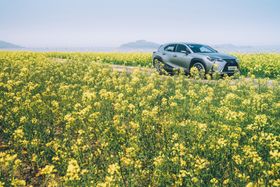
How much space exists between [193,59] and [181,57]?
0.93 m

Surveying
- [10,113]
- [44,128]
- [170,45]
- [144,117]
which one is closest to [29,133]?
[44,128]

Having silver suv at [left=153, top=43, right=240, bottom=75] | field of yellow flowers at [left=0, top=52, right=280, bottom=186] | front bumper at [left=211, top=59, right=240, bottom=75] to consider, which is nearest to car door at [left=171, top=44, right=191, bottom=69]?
silver suv at [left=153, top=43, right=240, bottom=75]

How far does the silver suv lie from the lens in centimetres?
1605

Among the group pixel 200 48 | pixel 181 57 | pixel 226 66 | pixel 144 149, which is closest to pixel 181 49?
pixel 181 57

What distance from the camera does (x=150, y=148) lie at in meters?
6.42

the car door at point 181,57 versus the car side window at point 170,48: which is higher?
the car side window at point 170,48

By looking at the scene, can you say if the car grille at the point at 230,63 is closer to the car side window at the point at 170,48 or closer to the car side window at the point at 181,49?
the car side window at the point at 181,49

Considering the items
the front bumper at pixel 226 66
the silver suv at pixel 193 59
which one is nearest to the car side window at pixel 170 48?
the silver suv at pixel 193 59

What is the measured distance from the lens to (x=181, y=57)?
57.6 feet

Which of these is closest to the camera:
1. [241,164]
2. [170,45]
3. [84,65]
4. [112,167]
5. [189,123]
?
[112,167]

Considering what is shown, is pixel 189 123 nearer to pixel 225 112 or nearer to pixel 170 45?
pixel 225 112

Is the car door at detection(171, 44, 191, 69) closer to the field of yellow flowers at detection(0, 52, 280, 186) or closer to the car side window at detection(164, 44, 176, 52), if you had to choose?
the car side window at detection(164, 44, 176, 52)

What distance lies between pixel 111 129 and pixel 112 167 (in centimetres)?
199

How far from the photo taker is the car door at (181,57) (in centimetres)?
1720
